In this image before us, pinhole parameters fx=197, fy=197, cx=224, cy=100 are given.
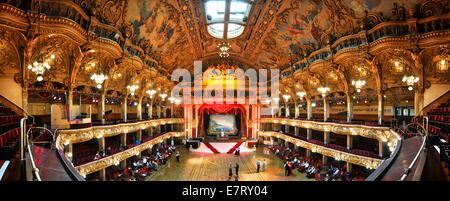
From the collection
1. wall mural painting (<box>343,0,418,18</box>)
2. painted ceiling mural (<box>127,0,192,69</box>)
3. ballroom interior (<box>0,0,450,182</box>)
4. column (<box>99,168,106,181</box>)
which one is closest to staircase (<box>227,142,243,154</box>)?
ballroom interior (<box>0,0,450,182</box>)

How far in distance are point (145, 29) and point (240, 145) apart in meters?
14.6

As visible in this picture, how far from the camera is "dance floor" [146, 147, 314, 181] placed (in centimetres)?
1297

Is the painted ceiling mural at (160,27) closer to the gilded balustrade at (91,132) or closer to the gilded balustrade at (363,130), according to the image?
the gilded balustrade at (91,132)

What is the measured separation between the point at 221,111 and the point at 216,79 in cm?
397

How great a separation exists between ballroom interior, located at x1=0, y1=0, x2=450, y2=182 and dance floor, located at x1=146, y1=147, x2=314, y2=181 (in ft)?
0.46

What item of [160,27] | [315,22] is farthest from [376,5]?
[160,27]

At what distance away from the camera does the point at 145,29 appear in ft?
42.2

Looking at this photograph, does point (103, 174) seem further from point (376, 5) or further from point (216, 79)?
point (376, 5)

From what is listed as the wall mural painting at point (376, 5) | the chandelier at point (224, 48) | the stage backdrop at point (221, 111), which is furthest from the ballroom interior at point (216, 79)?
the chandelier at point (224, 48)

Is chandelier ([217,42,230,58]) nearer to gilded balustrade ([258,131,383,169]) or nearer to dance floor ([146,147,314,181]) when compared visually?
dance floor ([146,147,314,181])

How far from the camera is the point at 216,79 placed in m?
22.3

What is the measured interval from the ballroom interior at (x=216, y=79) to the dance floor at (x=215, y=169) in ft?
0.46

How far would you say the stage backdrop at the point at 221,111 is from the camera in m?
23.5
